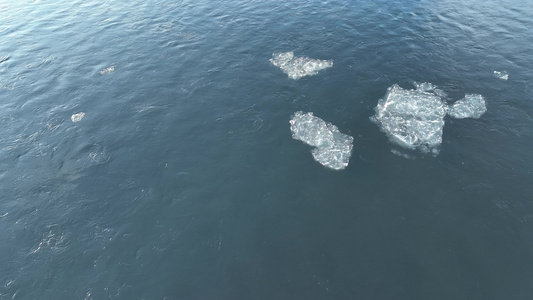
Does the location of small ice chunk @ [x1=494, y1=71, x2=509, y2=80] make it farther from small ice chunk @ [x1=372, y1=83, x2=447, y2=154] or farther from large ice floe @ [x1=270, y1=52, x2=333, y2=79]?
large ice floe @ [x1=270, y1=52, x2=333, y2=79]

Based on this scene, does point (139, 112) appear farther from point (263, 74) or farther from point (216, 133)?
point (263, 74)

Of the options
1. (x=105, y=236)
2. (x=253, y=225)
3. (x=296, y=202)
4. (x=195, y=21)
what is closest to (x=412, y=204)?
(x=296, y=202)

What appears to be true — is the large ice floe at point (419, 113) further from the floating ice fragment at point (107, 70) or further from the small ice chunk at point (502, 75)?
the floating ice fragment at point (107, 70)

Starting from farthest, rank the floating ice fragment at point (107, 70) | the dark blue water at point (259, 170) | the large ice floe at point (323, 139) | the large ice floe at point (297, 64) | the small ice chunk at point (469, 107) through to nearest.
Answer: the floating ice fragment at point (107, 70) → the large ice floe at point (297, 64) → the small ice chunk at point (469, 107) → the large ice floe at point (323, 139) → the dark blue water at point (259, 170)

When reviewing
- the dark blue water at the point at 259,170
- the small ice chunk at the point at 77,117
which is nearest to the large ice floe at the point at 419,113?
the dark blue water at the point at 259,170

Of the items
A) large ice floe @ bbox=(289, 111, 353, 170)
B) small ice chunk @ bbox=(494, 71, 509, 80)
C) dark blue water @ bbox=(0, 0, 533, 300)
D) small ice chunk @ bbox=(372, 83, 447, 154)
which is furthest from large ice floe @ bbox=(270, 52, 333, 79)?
small ice chunk @ bbox=(494, 71, 509, 80)

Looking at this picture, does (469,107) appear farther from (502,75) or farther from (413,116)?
(502,75)
